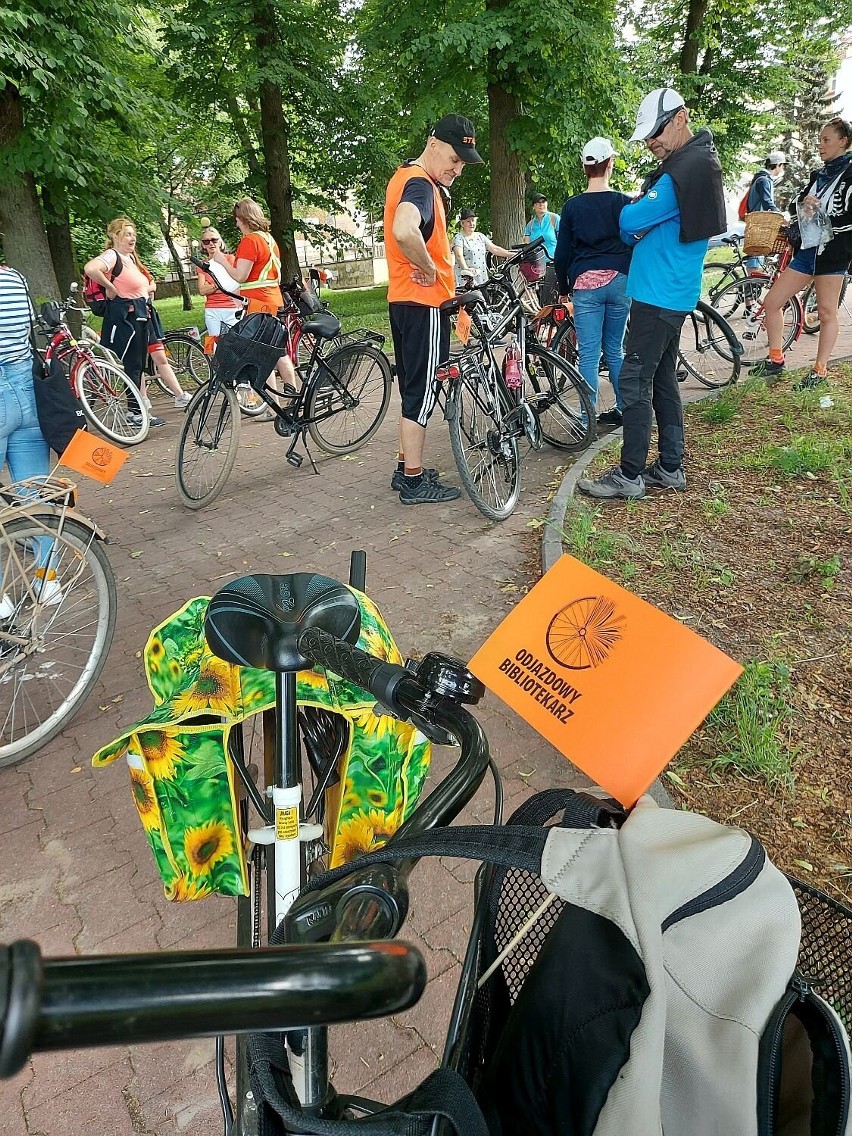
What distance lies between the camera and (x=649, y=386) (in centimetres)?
464

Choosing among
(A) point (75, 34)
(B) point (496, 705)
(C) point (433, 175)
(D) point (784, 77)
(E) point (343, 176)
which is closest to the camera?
(B) point (496, 705)

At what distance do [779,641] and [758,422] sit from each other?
339 cm

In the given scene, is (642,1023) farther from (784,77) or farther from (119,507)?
(784,77)

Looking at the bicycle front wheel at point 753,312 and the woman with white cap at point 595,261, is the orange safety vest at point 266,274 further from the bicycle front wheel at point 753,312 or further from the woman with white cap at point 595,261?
the bicycle front wheel at point 753,312

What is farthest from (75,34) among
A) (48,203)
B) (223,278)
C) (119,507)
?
(119,507)

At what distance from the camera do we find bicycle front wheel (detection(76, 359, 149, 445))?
7703 mm

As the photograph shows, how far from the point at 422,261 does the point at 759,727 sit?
338 centimetres

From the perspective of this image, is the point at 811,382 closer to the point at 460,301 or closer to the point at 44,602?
the point at 460,301

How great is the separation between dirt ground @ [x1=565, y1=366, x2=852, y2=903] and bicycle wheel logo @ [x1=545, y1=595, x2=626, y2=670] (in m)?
1.72

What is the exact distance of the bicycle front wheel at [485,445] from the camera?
493 centimetres

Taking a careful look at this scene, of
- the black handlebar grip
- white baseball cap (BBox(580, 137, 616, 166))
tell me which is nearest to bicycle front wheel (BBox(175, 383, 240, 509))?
white baseball cap (BBox(580, 137, 616, 166))

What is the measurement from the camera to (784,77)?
18.8 metres

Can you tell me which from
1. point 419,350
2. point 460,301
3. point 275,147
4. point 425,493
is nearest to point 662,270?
point 460,301

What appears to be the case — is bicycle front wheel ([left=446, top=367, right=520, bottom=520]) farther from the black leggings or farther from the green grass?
the black leggings
